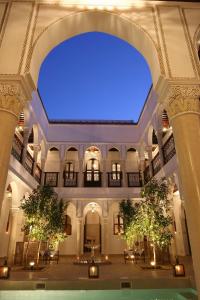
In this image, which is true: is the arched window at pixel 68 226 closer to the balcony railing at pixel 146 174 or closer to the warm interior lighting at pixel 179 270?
the balcony railing at pixel 146 174

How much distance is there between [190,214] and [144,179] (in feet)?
38.7

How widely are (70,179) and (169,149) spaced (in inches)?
305

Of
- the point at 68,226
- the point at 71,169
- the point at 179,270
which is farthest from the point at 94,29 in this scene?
the point at 68,226

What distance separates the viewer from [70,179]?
16.1 metres

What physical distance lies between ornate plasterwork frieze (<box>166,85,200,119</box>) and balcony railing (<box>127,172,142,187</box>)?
37.3 feet

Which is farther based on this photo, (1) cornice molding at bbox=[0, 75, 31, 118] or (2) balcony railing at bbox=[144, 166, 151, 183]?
(2) balcony railing at bbox=[144, 166, 151, 183]

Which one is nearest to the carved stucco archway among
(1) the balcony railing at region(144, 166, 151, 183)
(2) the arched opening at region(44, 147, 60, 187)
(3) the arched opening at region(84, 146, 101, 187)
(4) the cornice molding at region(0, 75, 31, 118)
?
(4) the cornice molding at region(0, 75, 31, 118)

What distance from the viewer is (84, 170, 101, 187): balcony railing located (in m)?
16.3

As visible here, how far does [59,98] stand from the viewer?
3098cm

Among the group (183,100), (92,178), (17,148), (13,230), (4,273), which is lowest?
(4,273)

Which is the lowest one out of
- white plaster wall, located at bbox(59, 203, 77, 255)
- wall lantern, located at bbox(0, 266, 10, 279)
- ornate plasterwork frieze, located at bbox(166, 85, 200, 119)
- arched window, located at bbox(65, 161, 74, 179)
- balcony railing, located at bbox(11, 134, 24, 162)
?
wall lantern, located at bbox(0, 266, 10, 279)

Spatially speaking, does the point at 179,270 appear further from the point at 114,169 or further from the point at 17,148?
the point at 114,169

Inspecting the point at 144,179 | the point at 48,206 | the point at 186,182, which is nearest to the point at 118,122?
the point at 144,179

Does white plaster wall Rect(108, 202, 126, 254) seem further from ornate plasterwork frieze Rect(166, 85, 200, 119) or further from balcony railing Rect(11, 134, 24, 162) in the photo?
ornate plasterwork frieze Rect(166, 85, 200, 119)
